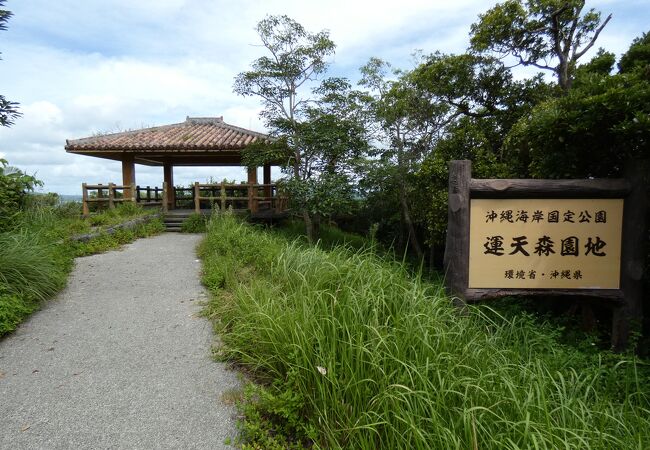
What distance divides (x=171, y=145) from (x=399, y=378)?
40.6 feet

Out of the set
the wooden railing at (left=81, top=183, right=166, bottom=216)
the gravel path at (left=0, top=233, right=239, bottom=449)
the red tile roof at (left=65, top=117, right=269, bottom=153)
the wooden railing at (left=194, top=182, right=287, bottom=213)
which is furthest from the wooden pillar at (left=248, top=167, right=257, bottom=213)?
the gravel path at (left=0, top=233, right=239, bottom=449)

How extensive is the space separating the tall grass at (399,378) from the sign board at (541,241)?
1.69ft

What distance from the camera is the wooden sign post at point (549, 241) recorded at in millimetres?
3570

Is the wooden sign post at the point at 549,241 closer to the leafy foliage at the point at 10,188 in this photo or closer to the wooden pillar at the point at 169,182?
the leafy foliage at the point at 10,188

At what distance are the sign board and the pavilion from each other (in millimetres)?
8819

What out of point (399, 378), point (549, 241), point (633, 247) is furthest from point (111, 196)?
point (633, 247)

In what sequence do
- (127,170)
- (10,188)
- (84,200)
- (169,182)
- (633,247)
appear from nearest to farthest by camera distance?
(633,247) < (10,188) < (84,200) < (127,170) < (169,182)

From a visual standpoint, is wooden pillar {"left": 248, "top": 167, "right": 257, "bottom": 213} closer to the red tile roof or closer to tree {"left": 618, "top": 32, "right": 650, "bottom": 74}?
the red tile roof

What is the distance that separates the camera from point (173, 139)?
1352 cm

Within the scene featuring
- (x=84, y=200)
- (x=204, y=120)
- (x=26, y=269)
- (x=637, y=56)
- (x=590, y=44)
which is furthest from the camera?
(x=204, y=120)

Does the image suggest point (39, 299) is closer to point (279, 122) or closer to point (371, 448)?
point (371, 448)

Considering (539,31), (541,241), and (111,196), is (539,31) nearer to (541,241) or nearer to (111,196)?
(541,241)

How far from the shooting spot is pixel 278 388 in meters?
2.62

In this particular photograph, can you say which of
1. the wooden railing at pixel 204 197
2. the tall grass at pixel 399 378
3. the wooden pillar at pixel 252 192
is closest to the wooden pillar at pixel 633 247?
the tall grass at pixel 399 378
